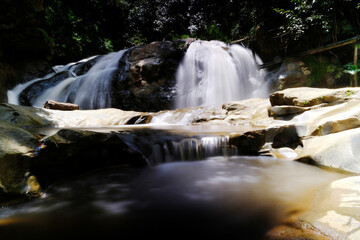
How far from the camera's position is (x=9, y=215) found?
165cm

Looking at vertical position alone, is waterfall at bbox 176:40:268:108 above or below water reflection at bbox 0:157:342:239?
above

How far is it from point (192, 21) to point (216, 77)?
10.5 m

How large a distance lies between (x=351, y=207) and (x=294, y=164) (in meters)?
1.65

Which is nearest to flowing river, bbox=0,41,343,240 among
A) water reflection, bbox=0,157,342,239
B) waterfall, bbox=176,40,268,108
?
water reflection, bbox=0,157,342,239

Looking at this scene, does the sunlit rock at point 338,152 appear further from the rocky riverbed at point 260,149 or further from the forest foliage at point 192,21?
the forest foliage at point 192,21

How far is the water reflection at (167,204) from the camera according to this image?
150 centimetres

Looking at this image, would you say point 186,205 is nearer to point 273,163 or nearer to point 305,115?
point 273,163

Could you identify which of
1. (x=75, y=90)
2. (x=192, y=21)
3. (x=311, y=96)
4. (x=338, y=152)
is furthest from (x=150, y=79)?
(x=192, y=21)

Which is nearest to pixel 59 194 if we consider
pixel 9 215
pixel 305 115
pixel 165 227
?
pixel 9 215

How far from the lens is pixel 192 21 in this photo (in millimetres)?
18328

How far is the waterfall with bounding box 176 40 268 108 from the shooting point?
1029 cm

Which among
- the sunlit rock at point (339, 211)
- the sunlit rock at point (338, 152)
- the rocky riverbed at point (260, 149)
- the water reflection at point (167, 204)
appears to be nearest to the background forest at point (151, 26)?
the rocky riverbed at point (260, 149)

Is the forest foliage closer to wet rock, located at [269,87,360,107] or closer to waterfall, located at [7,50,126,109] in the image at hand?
wet rock, located at [269,87,360,107]

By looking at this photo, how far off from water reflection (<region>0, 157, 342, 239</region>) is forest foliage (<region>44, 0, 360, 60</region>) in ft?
27.7
